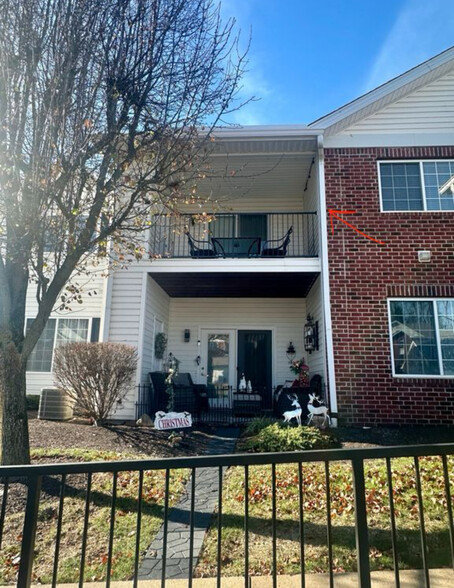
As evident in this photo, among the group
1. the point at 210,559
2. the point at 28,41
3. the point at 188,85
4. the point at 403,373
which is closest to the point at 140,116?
the point at 188,85

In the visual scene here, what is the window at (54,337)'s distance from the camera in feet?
36.6

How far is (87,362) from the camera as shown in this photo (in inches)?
300

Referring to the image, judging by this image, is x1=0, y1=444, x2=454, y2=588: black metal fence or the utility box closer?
x1=0, y1=444, x2=454, y2=588: black metal fence

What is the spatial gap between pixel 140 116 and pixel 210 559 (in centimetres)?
548

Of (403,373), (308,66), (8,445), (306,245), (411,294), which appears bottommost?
(8,445)

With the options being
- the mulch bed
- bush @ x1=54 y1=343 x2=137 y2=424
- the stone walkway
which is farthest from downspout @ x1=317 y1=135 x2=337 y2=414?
bush @ x1=54 y1=343 x2=137 y2=424

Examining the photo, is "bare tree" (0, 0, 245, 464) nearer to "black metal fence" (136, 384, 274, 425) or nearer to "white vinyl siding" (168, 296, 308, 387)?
"black metal fence" (136, 384, 274, 425)

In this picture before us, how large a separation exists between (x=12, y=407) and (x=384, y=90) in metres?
9.83

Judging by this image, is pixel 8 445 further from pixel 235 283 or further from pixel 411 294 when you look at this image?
pixel 411 294

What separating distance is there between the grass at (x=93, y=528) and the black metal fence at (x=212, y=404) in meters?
3.22

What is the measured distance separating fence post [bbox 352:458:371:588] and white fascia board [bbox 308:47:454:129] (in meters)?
8.36

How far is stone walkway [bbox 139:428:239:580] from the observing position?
3082mm

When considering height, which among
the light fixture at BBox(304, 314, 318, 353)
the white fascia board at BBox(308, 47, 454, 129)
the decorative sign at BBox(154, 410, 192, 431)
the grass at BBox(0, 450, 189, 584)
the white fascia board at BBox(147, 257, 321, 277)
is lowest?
the grass at BBox(0, 450, 189, 584)

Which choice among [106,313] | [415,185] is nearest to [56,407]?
[106,313]
